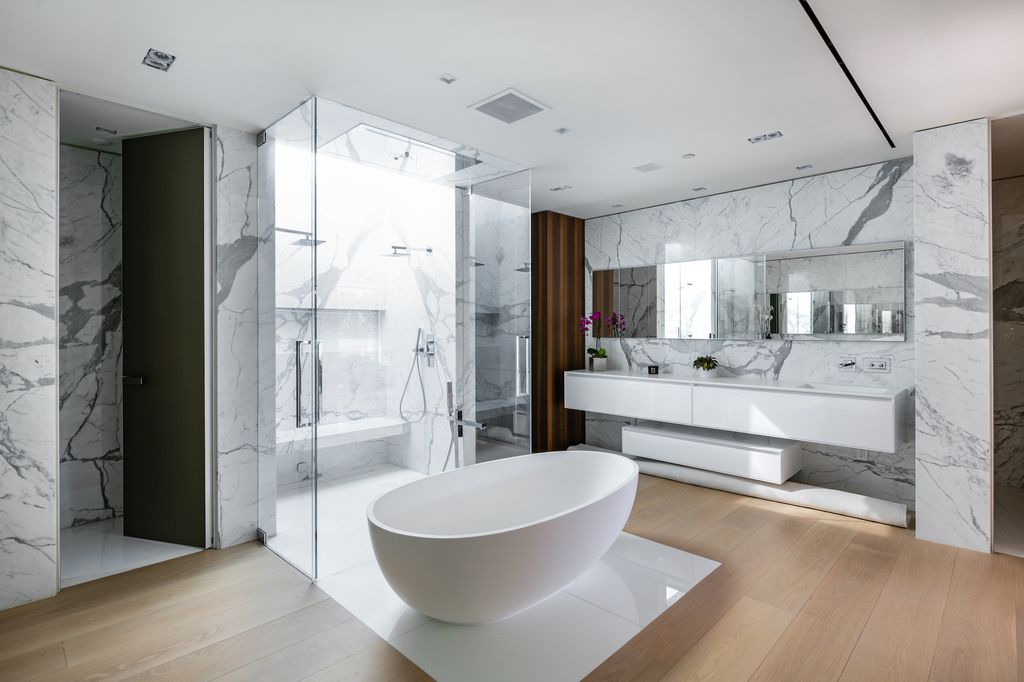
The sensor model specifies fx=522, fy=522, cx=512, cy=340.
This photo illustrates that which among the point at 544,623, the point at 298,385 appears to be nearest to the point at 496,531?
the point at 544,623

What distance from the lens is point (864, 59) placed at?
7.66ft

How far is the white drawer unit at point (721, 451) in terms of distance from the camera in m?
3.96

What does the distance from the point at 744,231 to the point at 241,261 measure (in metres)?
3.94

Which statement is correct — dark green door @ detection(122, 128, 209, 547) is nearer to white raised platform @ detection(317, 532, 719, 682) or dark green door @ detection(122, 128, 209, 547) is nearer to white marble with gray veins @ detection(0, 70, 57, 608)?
white marble with gray veins @ detection(0, 70, 57, 608)

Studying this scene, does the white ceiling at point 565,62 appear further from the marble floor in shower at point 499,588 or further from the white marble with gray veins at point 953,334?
the marble floor in shower at point 499,588

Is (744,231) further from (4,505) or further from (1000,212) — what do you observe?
(4,505)

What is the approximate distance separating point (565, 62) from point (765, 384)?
290 cm

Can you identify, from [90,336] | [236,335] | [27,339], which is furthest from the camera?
[90,336]

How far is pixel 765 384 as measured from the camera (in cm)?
405

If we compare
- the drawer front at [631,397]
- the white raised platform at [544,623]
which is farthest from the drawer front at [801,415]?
the white raised platform at [544,623]

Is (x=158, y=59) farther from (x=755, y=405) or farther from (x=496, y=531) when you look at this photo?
(x=755, y=405)

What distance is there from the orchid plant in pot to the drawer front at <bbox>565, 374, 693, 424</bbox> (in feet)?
1.03

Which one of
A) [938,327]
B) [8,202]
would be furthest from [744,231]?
[8,202]

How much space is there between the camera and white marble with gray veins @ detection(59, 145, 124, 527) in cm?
346
